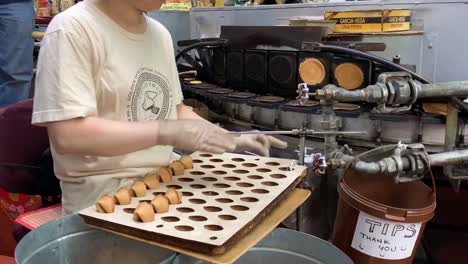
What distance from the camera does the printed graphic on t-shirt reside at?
1.12 meters

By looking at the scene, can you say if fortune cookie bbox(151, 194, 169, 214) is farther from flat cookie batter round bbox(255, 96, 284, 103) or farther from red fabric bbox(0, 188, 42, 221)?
red fabric bbox(0, 188, 42, 221)

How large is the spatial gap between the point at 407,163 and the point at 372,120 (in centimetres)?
43

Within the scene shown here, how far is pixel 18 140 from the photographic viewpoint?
5.16 ft

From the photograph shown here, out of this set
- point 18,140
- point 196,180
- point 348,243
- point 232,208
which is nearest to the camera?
point 232,208

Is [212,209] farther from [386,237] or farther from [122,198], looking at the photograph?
[386,237]

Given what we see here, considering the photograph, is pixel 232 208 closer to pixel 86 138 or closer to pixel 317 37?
pixel 86 138

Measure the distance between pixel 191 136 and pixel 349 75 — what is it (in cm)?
79

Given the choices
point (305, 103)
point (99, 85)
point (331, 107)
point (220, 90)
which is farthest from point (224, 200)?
point (220, 90)

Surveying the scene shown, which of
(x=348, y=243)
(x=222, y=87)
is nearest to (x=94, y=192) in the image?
(x=348, y=243)

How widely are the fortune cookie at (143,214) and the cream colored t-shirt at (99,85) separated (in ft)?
0.68

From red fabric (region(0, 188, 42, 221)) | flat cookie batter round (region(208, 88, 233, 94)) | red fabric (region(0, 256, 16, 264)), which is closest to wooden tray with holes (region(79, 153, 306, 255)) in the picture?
flat cookie batter round (region(208, 88, 233, 94))

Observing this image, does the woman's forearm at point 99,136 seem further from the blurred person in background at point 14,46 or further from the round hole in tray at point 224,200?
the blurred person in background at point 14,46

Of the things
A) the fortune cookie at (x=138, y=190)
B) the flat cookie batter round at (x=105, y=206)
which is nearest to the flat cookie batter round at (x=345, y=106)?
the fortune cookie at (x=138, y=190)

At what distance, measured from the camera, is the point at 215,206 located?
3.11ft
